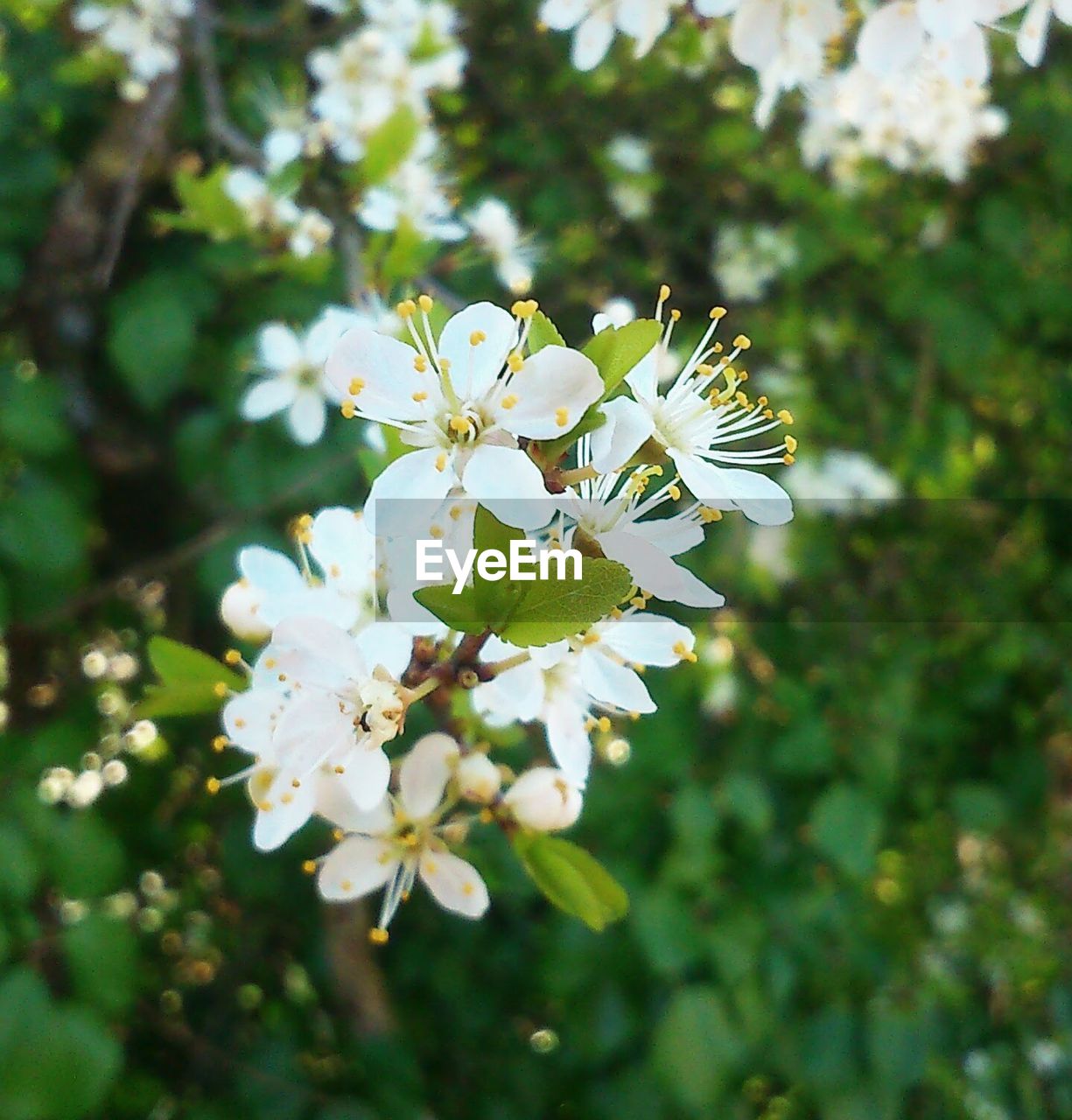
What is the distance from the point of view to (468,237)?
1.26 metres

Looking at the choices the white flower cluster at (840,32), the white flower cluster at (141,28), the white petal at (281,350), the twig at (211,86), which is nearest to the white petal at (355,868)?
the white petal at (281,350)

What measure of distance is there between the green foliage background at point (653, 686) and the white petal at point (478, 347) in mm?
599

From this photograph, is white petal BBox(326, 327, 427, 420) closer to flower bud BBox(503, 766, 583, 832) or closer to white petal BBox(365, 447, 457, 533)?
white petal BBox(365, 447, 457, 533)

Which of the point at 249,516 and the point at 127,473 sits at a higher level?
the point at 249,516

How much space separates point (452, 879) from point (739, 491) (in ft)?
0.96

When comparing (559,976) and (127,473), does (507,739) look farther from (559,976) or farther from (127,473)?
(127,473)

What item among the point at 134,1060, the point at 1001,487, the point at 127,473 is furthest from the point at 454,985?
the point at 1001,487

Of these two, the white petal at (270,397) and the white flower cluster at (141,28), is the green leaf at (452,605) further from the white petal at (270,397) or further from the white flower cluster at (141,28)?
the white flower cluster at (141,28)

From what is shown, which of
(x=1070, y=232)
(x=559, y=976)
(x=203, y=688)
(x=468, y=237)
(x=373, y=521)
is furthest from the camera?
(x=1070, y=232)

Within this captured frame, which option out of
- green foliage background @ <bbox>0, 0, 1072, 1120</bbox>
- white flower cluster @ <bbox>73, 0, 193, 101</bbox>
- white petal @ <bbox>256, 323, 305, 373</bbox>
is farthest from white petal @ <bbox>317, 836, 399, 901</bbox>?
white flower cluster @ <bbox>73, 0, 193, 101</bbox>

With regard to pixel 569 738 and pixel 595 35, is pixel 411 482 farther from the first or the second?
pixel 595 35

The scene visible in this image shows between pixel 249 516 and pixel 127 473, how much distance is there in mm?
398

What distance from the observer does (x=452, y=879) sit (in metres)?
0.66

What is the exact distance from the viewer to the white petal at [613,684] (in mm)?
585
